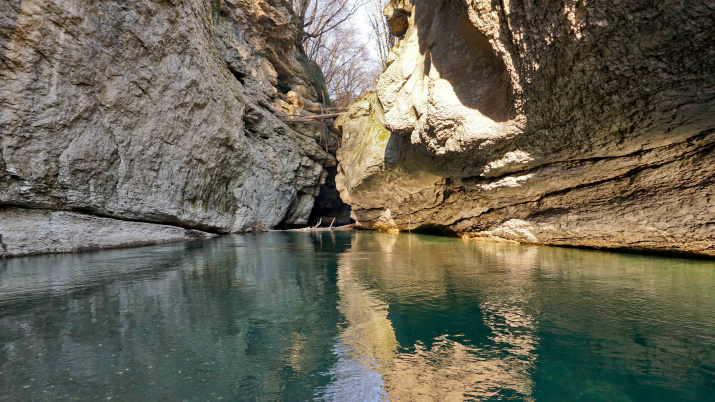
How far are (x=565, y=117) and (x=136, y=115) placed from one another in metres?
9.52

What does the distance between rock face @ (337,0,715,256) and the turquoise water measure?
1.42 meters

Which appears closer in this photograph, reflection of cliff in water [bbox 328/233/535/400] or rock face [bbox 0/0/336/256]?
reflection of cliff in water [bbox 328/233/535/400]

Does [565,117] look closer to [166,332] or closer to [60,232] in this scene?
[166,332]

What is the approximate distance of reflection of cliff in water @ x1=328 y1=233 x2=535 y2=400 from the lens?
1950mm

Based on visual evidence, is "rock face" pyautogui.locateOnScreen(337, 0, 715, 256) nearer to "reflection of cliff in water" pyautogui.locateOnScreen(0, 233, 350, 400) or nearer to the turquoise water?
the turquoise water

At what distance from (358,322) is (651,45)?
4443 millimetres

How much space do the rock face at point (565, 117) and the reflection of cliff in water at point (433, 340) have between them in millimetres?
2984

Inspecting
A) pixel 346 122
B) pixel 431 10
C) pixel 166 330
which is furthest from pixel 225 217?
pixel 166 330

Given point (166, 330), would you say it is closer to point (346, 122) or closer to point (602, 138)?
point (602, 138)

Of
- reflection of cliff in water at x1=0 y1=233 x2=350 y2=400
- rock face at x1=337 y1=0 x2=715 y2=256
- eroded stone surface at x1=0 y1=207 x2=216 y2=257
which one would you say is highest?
rock face at x1=337 y1=0 x2=715 y2=256

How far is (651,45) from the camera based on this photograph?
13.3 ft

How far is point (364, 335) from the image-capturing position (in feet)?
8.82

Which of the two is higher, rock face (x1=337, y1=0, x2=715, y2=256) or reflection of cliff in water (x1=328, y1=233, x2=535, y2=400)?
rock face (x1=337, y1=0, x2=715, y2=256)

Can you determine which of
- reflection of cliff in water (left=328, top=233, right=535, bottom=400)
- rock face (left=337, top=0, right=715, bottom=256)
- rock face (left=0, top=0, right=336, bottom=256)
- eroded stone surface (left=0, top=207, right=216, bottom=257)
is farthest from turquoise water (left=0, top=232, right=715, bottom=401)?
rock face (left=0, top=0, right=336, bottom=256)
